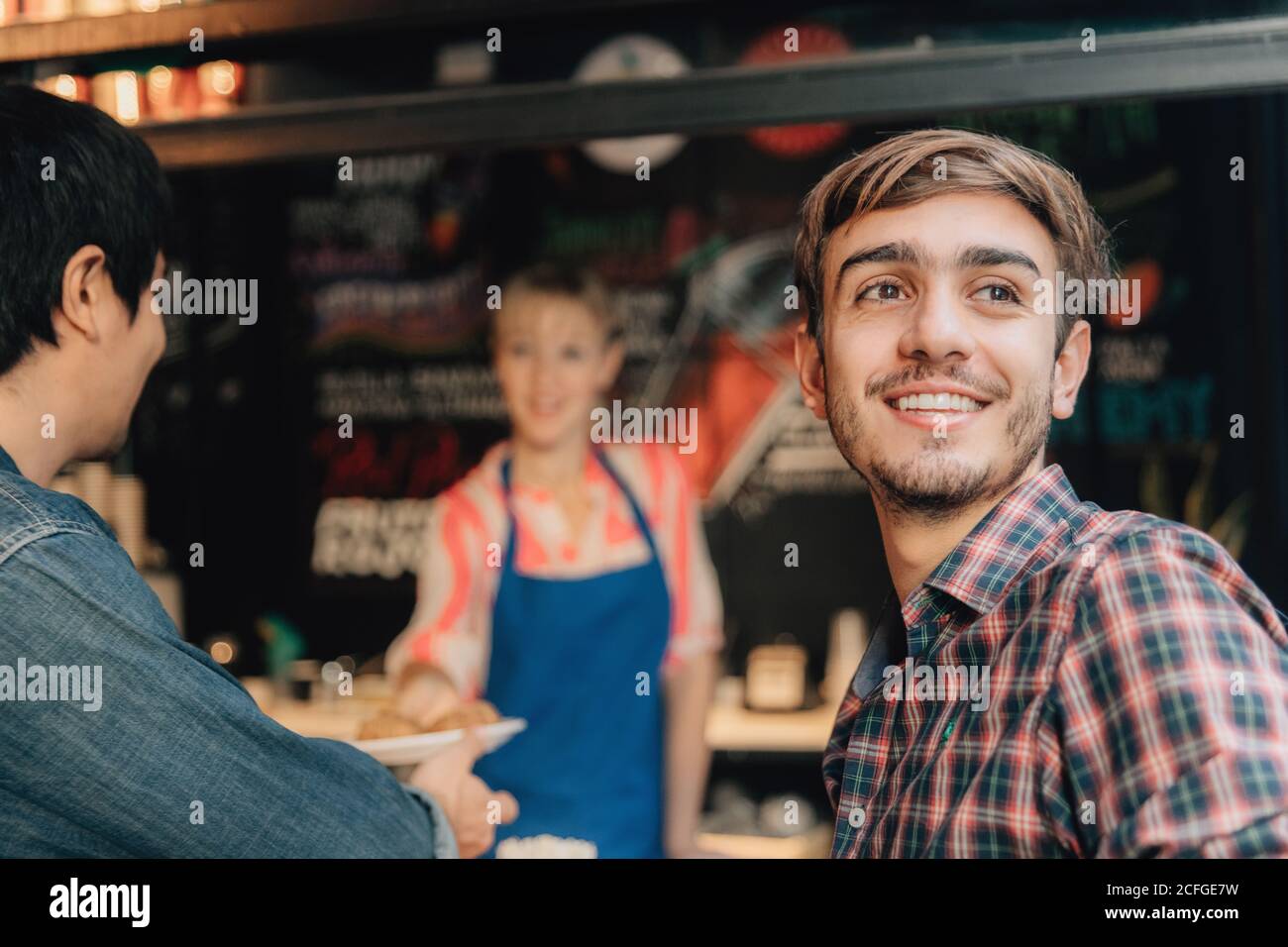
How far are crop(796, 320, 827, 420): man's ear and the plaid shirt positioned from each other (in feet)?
0.86

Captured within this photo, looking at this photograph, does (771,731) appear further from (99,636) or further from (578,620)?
(99,636)

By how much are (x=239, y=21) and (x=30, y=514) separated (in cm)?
118

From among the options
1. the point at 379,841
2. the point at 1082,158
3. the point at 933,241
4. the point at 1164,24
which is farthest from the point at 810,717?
the point at 933,241

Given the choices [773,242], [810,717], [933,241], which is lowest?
[810,717]

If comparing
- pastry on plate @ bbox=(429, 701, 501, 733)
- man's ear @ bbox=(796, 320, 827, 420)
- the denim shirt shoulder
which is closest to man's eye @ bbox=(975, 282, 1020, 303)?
man's ear @ bbox=(796, 320, 827, 420)

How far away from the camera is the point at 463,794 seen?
1741 millimetres

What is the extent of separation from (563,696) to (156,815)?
8.35 feet

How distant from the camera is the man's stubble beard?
1255 millimetres

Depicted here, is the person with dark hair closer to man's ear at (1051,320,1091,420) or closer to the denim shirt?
the denim shirt

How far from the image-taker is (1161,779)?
3.27ft

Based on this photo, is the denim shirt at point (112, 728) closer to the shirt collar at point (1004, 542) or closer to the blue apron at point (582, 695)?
the shirt collar at point (1004, 542)

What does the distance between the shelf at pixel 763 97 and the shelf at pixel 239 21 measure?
146mm
